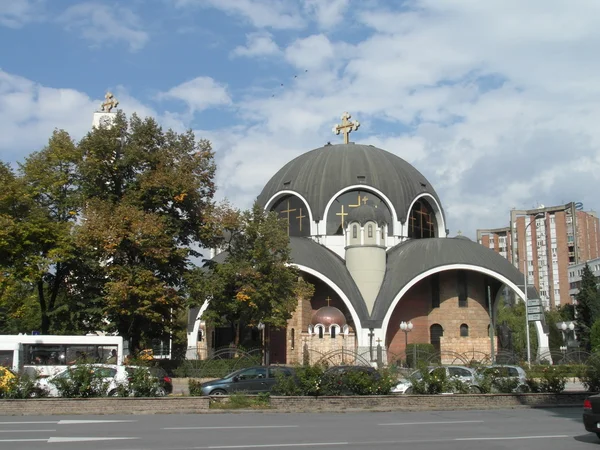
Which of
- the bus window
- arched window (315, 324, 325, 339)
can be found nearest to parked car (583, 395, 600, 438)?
the bus window

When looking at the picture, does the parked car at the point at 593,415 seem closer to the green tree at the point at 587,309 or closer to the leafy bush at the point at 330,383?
the leafy bush at the point at 330,383

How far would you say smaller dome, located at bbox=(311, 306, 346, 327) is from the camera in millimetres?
36844

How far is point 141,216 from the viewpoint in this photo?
25562 millimetres

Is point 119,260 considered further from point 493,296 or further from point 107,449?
point 493,296

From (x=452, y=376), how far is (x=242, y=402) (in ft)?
19.5

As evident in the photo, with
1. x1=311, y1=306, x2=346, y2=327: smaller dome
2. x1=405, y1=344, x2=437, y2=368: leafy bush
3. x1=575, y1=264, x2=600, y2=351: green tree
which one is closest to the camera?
x1=405, y1=344, x2=437, y2=368: leafy bush

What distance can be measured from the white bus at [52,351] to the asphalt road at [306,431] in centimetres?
766

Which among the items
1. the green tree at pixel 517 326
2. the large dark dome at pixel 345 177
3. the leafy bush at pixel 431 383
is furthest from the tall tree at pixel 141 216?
the green tree at pixel 517 326

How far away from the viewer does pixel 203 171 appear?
2783 cm

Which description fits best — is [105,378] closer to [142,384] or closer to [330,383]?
[142,384]

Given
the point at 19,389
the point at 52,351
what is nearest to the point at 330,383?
the point at 19,389

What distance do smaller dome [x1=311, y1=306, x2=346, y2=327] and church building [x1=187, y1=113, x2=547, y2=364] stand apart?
2.2 inches

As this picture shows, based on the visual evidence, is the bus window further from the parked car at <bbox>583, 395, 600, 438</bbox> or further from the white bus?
the parked car at <bbox>583, 395, 600, 438</bbox>

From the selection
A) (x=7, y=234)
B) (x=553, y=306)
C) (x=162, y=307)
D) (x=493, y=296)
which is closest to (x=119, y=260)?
(x=162, y=307)
